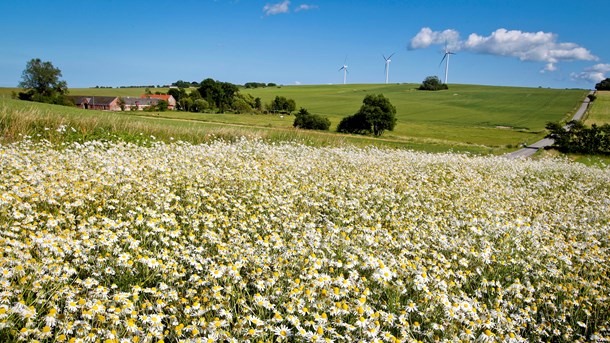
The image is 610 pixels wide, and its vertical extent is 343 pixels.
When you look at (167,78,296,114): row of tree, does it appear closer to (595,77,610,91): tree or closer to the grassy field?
the grassy field

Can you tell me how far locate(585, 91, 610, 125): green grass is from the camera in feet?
253

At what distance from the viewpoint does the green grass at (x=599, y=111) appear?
253 feet

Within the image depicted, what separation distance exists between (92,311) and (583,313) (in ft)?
17.6

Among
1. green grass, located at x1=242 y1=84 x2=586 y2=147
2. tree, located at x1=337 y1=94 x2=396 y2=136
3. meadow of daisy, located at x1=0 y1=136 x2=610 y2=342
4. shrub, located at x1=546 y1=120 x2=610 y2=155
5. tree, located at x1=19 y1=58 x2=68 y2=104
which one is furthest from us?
tree, located at x1=19 y1=58 x2=68 y2=104

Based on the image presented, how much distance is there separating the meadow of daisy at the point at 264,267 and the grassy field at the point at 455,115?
4612cm

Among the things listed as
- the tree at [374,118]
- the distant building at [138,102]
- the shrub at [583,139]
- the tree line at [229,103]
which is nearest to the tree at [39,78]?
the tree line at [229,103]

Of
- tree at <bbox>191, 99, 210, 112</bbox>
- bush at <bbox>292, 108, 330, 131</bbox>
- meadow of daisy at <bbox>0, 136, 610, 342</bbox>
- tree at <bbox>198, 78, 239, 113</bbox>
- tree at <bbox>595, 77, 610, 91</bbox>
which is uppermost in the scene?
tree at <bbox>595, 77, 610, 91</bbox>

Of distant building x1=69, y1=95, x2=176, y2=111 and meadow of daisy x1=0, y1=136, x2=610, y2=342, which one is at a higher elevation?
distant building x1=69, y1=95, x2=176, y2=111

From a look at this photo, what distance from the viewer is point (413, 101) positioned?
121812 millimetres

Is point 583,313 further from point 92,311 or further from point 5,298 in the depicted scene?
point 5,298

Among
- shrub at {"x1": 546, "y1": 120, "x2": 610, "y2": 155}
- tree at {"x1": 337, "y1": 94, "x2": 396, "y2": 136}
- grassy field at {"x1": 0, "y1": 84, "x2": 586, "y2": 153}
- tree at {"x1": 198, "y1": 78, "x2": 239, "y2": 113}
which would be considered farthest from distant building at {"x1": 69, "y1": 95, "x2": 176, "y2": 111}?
shrub at {"x1": 546, "y1": 120, "x2": 610, "y2": 155}

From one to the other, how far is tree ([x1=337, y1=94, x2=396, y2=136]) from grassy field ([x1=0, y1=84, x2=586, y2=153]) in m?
2.17

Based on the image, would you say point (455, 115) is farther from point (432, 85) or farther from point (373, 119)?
point (432, 85)

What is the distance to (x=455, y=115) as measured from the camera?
95.8 meters
